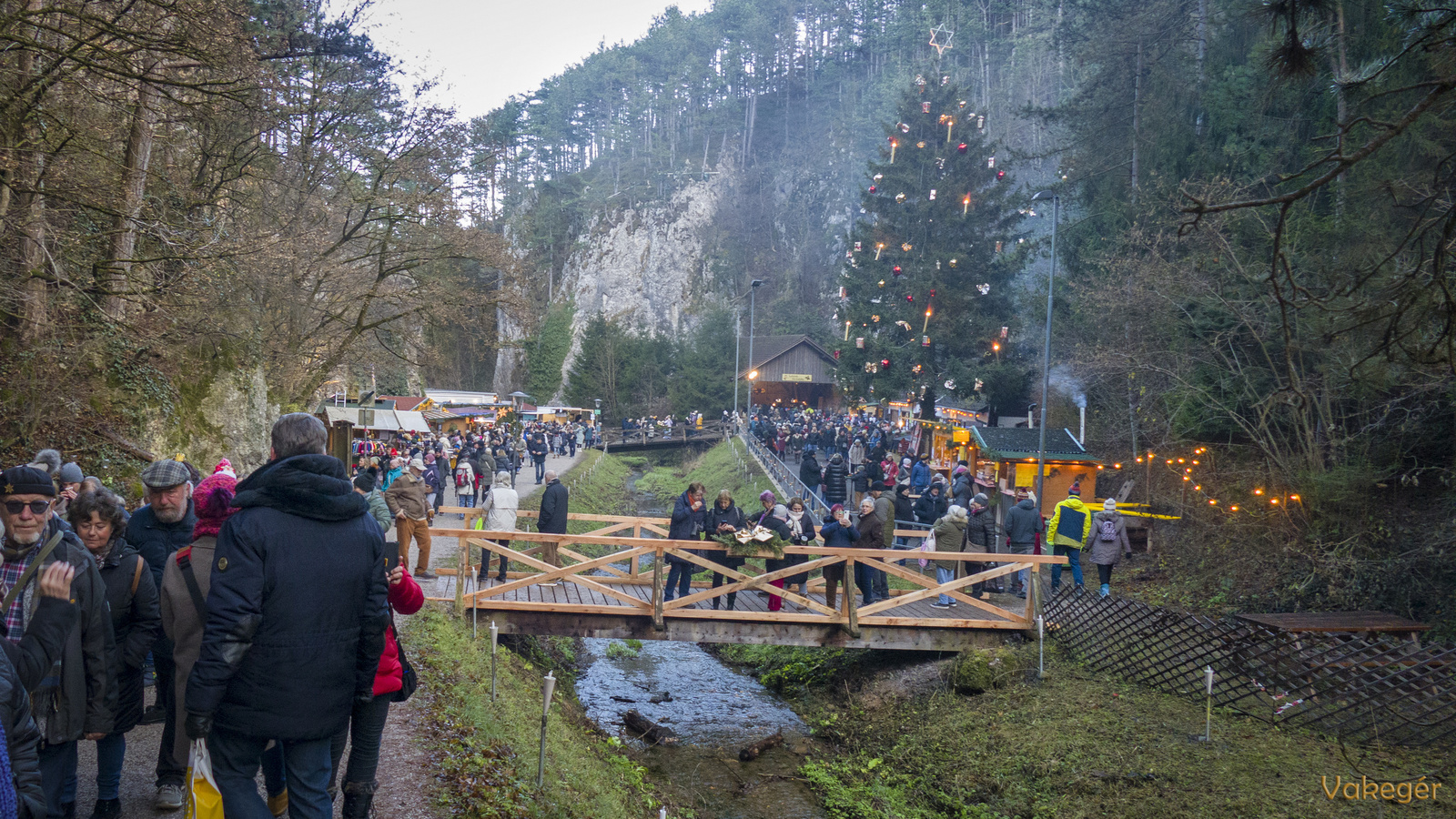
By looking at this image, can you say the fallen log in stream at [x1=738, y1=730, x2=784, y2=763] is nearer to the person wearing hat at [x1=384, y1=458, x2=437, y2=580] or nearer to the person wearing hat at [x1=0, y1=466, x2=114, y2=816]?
the person wearing hat at [x1=384, y1=458, x2=437, y2=580]

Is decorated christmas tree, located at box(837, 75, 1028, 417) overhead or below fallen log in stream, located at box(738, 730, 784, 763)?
overhead

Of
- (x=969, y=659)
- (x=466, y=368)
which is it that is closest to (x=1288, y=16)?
(x=969, y=659)

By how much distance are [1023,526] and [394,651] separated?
416 inches

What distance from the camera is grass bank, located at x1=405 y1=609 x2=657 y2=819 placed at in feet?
17.6

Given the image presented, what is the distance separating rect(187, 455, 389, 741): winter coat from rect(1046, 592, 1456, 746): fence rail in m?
8.06

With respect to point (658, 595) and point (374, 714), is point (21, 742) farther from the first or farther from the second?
point (658, 595)

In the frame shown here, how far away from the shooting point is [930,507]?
1564 cm

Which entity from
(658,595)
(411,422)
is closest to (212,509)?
(658,595)

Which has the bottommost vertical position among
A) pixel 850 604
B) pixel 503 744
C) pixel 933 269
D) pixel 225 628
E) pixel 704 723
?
pixel 704 723

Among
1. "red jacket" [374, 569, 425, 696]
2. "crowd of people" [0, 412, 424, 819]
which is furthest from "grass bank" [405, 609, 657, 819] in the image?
"crowd of people" [0, 412, 424, 819]

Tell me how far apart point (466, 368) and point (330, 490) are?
228ft

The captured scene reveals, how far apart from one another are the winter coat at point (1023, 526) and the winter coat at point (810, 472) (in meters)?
9.06

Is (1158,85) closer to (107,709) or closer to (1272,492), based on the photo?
(1272,492)

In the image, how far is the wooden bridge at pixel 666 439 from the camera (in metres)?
47.8
